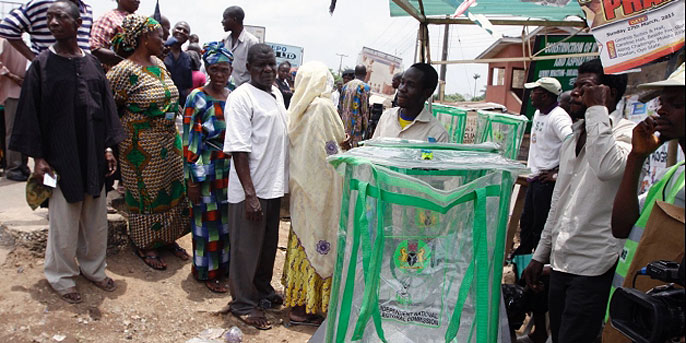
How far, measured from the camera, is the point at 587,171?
2.35 m

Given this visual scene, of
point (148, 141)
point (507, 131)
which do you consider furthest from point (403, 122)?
point (507, 131)

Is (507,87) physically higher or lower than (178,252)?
higher

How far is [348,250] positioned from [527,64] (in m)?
7.43

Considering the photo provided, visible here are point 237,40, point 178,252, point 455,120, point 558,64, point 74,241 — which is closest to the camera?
point 74,241

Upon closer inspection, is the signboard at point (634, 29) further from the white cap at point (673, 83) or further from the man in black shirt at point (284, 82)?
the man in black shirt at point (284, 82)

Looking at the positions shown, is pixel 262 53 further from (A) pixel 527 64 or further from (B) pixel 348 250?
(A) pixel 527 64

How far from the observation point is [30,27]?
3.93 m

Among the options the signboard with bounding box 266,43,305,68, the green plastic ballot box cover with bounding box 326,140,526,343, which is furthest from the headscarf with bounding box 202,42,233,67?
the signboard with bounding box 266,43,305,68

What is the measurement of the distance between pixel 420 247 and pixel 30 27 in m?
3.68

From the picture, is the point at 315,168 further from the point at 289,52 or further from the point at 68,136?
the point at 289,52

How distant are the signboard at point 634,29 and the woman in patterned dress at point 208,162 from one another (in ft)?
8.55

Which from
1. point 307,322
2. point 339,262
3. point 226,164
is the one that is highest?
point 226,164

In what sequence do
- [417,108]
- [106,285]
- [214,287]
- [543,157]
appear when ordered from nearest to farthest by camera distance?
1. [417,108]
2. [106,285]
3. [214,287]
4. [543,157]

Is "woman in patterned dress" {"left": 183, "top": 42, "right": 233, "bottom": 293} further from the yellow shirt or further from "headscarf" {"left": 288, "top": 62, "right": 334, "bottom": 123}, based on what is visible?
the yellow shirt
